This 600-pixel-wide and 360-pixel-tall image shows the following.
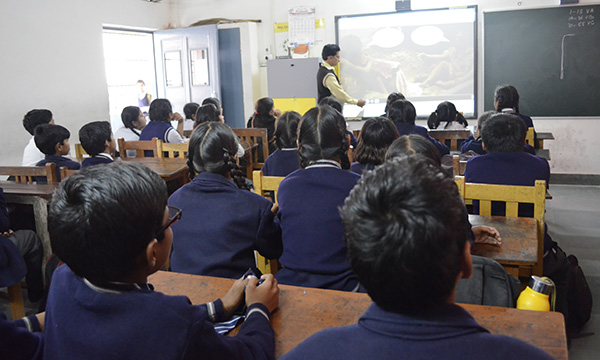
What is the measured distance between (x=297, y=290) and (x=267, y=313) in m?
0.18

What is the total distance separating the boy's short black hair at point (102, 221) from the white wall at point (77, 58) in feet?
16.1

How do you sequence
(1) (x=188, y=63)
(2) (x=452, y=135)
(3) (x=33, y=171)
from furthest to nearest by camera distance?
(1) (x=188, y=63)
(2) (x=452, y=135)
(3) (x=33, y=171)

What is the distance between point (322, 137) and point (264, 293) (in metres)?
0.88

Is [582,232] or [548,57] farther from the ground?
[548,57]

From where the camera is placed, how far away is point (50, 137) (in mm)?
3381

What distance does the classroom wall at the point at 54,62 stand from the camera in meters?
5.16

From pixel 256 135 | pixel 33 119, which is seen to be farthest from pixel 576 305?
pixel 33 119

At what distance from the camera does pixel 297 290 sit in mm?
1360

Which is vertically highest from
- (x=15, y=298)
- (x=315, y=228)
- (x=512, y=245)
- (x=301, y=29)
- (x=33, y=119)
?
(x=301, y=29)

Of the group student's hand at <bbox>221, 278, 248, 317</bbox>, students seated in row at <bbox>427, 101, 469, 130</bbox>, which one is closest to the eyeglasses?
student's hand at <bbox>221, 278, 248, 317</bbox>

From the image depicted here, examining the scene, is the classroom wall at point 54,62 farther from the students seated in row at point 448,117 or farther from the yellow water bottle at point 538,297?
the yellow water bottle at point 538,297

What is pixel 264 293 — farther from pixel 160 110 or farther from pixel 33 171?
pixel 160 110

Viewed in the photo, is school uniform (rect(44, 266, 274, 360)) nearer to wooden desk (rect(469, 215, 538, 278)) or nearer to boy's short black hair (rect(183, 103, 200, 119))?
wooden desk (rect(469, 215, 538, 278))

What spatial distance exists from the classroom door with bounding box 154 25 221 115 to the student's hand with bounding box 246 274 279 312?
5.94m
